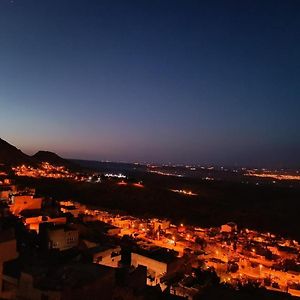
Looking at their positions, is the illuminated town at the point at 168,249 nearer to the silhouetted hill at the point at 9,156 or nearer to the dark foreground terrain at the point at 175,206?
the dark foreground terrain at the point at 175,206

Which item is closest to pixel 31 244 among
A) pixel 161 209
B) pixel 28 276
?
pixel 28 276

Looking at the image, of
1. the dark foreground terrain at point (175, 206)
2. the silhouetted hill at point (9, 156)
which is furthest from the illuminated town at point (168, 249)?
the silhouetted hill at point (9, 156)

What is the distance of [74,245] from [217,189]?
247 feet

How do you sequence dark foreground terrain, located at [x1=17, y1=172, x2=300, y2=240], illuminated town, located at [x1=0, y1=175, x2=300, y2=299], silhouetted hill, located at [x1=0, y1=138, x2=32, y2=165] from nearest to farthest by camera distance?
illuminated town, located at [x1=0, y1=175, x2=300, y2=299], dark foreground terrain, located at [x1=17, y1=172, x2=300, y2=240], silhouetted hill, located at [x1=0, y1=138, x2=32, y2=165]

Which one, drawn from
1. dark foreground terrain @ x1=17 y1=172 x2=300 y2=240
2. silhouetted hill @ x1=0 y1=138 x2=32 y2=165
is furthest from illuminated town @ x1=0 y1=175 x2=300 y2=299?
silhouetted hill @ x1=0 y1=138 x2=32 y2=165

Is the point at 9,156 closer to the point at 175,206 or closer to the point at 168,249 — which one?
the point at 175,206

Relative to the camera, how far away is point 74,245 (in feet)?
62.4

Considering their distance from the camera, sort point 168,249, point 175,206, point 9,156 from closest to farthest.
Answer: point 168,249, point 175,206, point 9,156

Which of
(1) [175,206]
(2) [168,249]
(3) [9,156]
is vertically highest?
(3) [9,156]

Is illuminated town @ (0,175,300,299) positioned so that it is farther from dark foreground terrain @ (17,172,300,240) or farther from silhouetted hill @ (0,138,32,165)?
silhouetted hill @ (0,138,32,165)

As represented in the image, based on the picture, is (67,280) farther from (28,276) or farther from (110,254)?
(110,254)

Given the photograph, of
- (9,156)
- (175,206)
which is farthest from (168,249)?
(9,156)

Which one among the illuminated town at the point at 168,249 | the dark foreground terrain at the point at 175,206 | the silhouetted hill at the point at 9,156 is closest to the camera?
the illuminated town at the point at 168,249

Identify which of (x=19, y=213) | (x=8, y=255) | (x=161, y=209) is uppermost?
(x=8, y=255)
